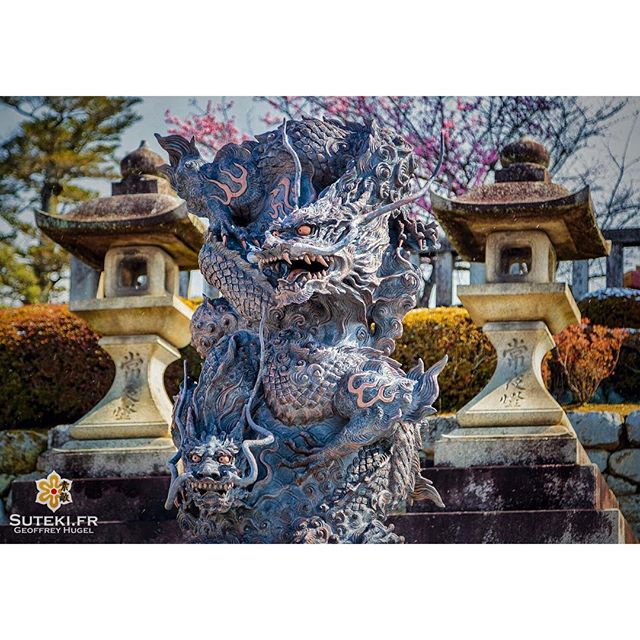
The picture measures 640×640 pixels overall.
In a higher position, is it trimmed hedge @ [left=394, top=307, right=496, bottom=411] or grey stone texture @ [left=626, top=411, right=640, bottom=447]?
trimmed hedge @ [left=394, top=307, right=496, bottom=411]

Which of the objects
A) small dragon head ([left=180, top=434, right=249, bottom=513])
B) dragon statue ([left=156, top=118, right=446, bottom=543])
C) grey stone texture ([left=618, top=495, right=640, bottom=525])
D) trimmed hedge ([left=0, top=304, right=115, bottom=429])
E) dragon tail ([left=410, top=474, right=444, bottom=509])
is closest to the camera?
small dragon head ([left=180, top=434, right=249, bottom=513])

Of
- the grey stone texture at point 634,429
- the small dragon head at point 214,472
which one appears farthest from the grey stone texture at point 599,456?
the small dragon head at point 214,472

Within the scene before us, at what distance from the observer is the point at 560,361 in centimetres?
810

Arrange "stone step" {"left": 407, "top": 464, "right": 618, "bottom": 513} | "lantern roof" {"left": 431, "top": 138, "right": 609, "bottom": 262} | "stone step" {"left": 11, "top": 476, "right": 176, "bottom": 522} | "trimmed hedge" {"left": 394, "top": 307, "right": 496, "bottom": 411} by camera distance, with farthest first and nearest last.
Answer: "trimmed hedge" {"left": 394, "top": 307, "right": 496, "bottom": 411}
"lantern roof" {"left": 431, "top": 138, "right": 609, "bottom": 262}
"stone step" {"left": 11, "top": 476, "right": 176, "bottom": 522}
"stone step" {"left": 407, "top": 464, "right": 618, "bottom": 513}

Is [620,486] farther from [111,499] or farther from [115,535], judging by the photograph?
[115,535]

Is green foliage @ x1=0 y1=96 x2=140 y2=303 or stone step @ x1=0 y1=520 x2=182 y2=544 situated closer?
stone step @ x1=0 y1=520 x2=182 y2=544

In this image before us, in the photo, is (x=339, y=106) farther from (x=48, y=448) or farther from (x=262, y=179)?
(x=262, y=179)

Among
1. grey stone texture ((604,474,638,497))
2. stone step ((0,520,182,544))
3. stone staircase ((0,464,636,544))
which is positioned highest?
grey stone texture ((604,474,638,497))

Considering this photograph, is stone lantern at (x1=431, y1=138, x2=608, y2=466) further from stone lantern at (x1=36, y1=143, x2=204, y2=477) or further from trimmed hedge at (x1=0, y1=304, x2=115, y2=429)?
trimmed hedge at (x1=0, y1=304, x2=115, y2=429)

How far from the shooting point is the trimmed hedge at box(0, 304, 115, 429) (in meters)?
8.36

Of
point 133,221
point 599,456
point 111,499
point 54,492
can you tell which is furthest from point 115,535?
point 599,456

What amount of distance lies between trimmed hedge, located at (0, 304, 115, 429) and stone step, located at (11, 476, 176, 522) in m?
1.66

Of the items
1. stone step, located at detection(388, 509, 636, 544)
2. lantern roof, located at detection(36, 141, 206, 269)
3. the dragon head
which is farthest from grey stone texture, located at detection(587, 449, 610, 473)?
the dragon head

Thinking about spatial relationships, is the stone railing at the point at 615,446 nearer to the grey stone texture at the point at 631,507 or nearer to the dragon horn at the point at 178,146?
the grey stone texture at the point at 631,507
